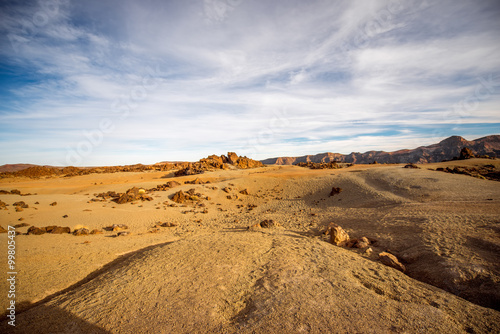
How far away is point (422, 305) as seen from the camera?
327cm

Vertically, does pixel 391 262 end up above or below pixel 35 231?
below

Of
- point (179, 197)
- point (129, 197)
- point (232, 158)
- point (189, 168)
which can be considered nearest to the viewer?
point (129, 197)

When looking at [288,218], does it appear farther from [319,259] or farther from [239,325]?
[239,325]

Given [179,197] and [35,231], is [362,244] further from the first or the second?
[179,197]

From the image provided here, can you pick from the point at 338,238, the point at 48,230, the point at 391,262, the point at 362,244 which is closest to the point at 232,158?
the point at 48,230

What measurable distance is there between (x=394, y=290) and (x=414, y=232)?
13.4 ft

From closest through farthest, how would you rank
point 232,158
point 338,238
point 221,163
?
point 338,238
point 221,163
point 232,158

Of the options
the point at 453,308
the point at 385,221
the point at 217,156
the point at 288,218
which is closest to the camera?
the point at 453,308

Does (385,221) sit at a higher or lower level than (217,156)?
lower

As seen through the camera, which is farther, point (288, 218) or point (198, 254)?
point (288, 218)

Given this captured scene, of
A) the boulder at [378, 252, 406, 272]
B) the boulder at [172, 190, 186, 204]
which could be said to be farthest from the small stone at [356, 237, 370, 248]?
the boulder at [172, 190, 186, 204]

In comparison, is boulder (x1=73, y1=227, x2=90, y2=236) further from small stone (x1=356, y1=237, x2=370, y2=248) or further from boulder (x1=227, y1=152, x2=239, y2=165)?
boulder (x1=227, y1=152, x2=239, y2=165)

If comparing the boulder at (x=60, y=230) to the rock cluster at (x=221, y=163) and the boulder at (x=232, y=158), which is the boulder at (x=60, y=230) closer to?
the rock cluster at (x=221, y=163)

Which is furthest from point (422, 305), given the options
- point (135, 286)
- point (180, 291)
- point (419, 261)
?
point (135, 286)
